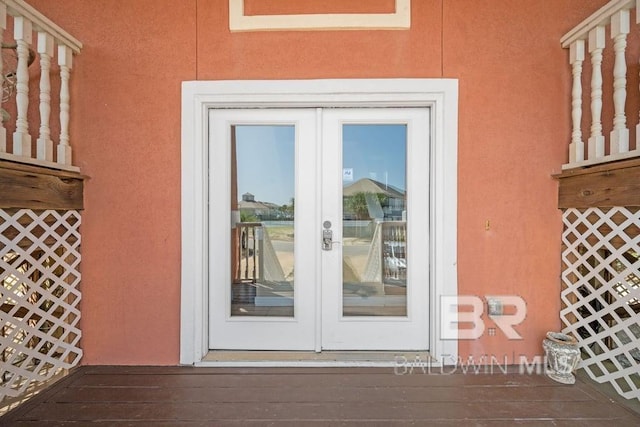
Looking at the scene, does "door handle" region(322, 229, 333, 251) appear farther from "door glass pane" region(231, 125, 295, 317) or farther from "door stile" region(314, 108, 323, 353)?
"door glass pane" region(231, 125, 295, 317)

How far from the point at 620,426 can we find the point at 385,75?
2595 mm

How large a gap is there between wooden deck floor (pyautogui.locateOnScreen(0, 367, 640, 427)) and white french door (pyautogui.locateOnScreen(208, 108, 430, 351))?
0.33 metres

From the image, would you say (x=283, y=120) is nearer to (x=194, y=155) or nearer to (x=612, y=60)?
(x=194, y=155)

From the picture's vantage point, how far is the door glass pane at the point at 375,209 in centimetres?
271

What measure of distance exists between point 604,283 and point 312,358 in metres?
2.08

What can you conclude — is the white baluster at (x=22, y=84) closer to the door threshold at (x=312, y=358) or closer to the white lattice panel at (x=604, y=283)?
the door threshold at (x=312, y=358)

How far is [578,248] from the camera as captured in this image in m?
2.54

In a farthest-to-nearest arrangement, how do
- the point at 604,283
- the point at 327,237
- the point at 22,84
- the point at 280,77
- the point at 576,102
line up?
the point at 327,237, the point at 280,77, the point at 576,102, the point at 604,283, the point at 22,84

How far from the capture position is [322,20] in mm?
2557

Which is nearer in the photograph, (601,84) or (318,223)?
(601,84)

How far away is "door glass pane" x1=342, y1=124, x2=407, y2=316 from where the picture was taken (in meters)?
2.71

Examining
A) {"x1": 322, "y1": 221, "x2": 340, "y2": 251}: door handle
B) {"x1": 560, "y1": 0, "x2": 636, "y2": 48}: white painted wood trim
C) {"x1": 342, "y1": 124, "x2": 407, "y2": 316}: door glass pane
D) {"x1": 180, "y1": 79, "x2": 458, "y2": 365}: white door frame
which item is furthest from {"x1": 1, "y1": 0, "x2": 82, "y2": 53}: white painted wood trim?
{"x1": 560, "y1": 0, "x2": 636, "y2": 48}: white painted wood trim

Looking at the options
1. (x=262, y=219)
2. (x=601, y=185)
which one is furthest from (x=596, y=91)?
(x=262, y=219)

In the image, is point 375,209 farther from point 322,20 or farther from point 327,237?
point 322,20
